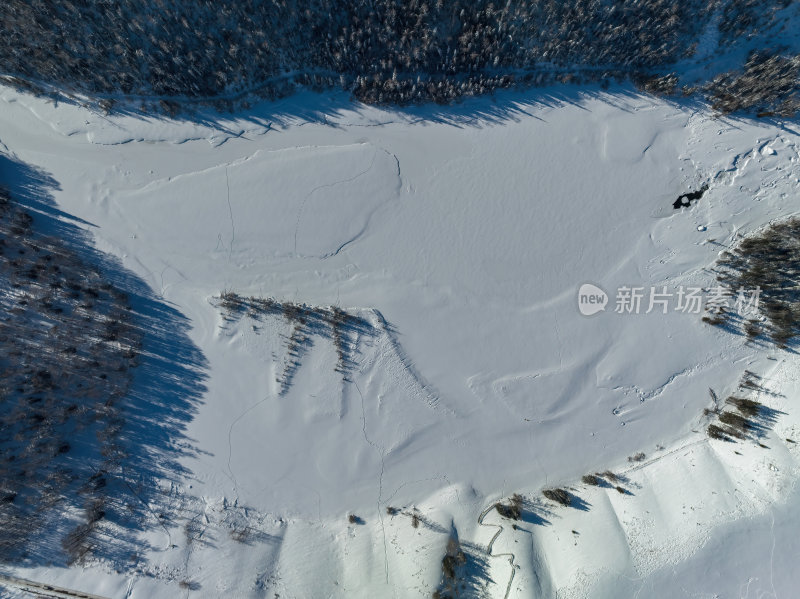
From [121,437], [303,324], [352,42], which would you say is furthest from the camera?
[303,324]

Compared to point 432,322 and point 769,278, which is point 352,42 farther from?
point 769,278

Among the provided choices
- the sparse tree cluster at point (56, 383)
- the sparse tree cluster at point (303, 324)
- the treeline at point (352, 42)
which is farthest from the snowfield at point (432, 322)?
the sparse tree cluster at point (56, 383)

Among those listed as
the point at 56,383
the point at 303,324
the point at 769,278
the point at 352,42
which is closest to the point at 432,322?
the point at 303,324

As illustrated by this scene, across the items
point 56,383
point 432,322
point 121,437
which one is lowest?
point 121,437

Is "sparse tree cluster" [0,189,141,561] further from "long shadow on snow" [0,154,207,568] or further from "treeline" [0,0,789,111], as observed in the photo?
"treeline" [0,0,789,111]

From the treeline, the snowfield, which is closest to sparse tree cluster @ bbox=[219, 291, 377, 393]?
the snowfield

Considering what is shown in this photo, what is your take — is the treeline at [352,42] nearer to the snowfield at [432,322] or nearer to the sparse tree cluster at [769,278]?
the snowfield at [432,322]
